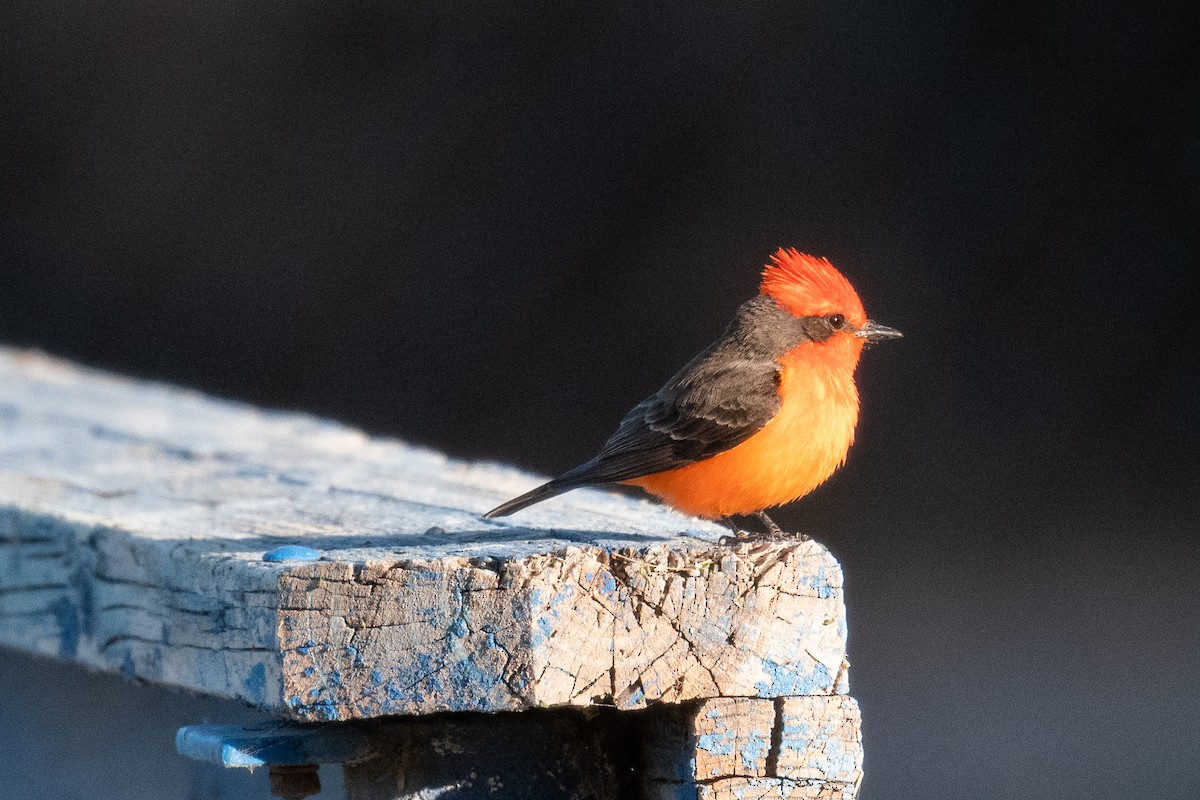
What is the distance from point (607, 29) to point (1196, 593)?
244 centimetres

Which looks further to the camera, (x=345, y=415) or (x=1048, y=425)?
(x=345, y=415)

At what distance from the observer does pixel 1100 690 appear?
5.25 meters

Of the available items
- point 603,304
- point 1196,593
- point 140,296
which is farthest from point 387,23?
point 1196,593

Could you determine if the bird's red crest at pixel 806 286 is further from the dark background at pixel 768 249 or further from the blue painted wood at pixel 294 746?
the blue painted wood at pixel 294 746

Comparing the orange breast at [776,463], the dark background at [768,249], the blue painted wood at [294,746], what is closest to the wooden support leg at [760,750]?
the blue painted wood at [294,746]


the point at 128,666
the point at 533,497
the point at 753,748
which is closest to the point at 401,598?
the point at 753,748

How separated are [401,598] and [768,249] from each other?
3.04 metres

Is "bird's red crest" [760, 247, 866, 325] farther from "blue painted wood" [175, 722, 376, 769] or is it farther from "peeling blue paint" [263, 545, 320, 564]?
"blue painted wood" [175, 722, 376, 769]

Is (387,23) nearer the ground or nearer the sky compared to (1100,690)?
nearer the sky

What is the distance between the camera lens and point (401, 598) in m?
A: 1.86

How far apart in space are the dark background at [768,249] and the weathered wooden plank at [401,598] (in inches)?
67.5

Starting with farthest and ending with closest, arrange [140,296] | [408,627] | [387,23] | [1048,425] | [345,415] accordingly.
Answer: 1. [345,415]
2. [140,296]
3. [1048,425]
4. [387,23]
5. [408,627]

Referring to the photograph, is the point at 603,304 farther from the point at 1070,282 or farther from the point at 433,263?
the point at 1070,282

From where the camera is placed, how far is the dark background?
444 centimetres
